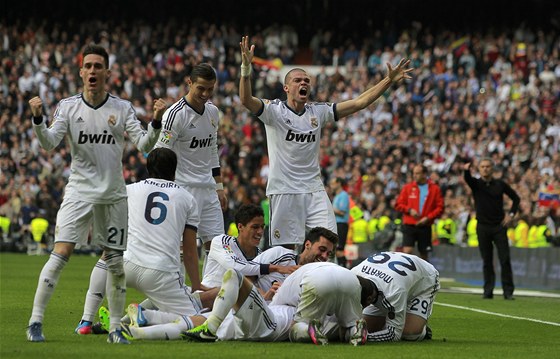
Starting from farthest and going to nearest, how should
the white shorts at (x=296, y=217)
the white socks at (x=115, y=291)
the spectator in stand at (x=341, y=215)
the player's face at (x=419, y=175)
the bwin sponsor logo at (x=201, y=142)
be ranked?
1. the spectator in stand at (x=341, y=215)
2. the player's face at (x=419, y=175)
3. the white shorts at (x=296, y=217)
4. the bwin sponsor logo at (x=201, y=142)
5. the white socks at (x=115, y=291)

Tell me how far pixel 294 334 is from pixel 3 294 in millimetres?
6970

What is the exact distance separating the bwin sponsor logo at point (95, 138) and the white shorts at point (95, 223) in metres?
0.54

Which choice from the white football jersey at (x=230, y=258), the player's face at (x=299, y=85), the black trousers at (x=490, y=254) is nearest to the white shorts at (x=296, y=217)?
the player's face at (x=299, y=85)

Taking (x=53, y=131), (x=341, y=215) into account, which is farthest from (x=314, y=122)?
(x=341, y=215)

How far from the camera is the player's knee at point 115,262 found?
10164 millimetres

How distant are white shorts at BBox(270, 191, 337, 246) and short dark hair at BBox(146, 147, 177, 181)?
2.91 metres

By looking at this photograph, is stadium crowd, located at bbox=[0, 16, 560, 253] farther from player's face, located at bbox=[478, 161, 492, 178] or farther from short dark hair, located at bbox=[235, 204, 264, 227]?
short dark hair, located at bbox=[235, 204, 264, 227]

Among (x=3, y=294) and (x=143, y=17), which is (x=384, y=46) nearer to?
(x=143, y=17)

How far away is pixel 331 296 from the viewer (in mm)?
10266

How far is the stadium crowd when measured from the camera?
3225 cm

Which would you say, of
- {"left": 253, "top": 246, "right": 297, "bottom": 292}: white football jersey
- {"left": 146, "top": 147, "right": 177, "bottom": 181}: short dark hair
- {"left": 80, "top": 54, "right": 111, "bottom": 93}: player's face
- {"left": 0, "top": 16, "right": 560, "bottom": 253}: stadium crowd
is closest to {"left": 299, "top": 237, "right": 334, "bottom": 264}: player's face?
{"left": 253, "top": 246, "right": 297, "bottom": 292}: white football jersey

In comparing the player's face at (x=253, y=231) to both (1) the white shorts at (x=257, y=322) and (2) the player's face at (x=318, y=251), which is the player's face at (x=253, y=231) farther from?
(1) the white shorts at (x=257, y=322)

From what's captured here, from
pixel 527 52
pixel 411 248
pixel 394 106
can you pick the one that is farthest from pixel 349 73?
pixel 411 248

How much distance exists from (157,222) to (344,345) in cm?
195
